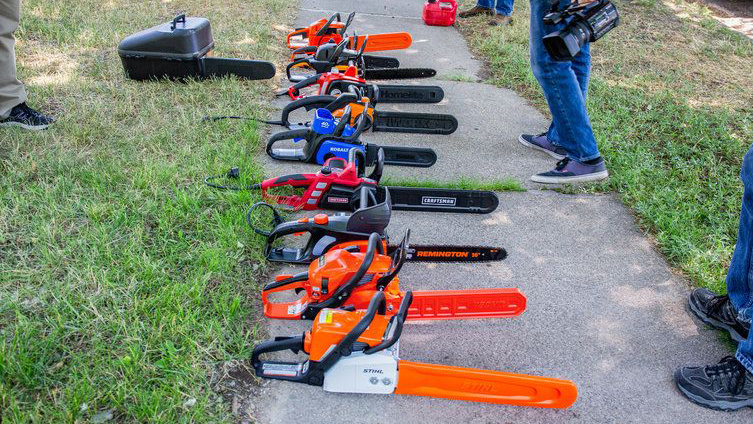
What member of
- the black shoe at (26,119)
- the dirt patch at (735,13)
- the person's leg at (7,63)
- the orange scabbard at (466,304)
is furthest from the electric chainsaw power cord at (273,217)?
the dirt patch at (735,13)

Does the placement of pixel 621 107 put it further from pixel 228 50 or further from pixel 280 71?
pixel 228 50

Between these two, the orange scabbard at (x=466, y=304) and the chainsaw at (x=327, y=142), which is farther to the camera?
the chainsaw at (x=327, y=142)

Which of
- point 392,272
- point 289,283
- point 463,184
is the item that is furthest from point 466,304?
point 463,184

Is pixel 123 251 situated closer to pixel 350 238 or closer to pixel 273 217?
pixel 273 217

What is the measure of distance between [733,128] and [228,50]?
549 centimetres

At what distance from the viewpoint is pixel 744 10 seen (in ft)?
33.3

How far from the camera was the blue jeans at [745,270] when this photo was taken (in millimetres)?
2549

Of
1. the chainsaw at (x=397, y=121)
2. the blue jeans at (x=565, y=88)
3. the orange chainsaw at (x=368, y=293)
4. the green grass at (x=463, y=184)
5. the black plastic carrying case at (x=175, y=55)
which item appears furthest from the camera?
the black plastic carrying case at (x=175, y=55)

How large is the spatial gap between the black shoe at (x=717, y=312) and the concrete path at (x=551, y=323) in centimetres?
6

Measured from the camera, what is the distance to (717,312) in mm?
2955

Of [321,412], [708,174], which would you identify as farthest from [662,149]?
[321,412]

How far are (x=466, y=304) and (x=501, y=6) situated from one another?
7.27m

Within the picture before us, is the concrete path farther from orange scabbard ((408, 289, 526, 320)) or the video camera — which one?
the video camera

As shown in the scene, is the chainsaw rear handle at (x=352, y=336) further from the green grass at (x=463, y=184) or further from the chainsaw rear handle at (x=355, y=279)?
the green grass at (x=463, y=184)
